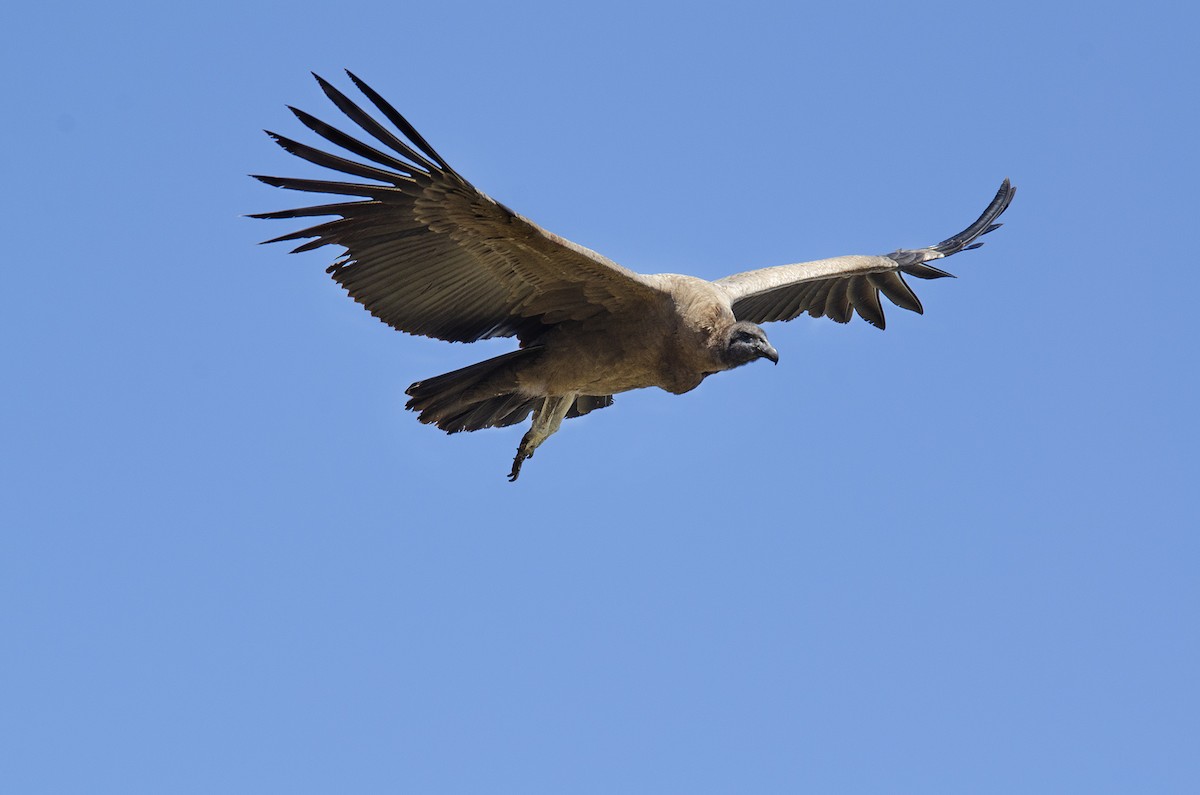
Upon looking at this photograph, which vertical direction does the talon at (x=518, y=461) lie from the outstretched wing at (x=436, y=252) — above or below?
below

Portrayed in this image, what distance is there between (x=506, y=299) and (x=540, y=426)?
0.99 m

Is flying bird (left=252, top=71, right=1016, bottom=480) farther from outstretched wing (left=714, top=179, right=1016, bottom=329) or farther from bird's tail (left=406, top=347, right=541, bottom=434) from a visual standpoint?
outstretched wing (left=714, top=179, right=1016, bottom=329)

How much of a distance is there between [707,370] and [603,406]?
1313 mm

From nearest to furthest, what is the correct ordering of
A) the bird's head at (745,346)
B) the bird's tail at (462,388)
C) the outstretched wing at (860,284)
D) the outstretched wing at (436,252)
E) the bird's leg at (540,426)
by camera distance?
the outstretched wing at (436,252) → the bird's head at (745,346) → the bird's tail at (462,388) → the bird's leg at (540,426) → the outstretched wing at (860,284)

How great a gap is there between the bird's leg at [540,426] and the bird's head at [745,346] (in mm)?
1322

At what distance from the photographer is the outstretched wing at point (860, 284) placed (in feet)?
36.7

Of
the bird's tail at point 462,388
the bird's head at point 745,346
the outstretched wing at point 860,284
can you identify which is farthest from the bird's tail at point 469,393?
the outstretched wing at point 860,284

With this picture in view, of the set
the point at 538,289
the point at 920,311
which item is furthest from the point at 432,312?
the point at 920,311

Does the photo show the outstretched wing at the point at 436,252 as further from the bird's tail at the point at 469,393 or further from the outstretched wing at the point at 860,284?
the outstretched wing at the point at 860,284

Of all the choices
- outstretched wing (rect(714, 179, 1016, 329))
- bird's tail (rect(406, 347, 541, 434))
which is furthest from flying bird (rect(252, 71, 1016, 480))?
outstretched wing (rect(714, 179, 1016, 329))

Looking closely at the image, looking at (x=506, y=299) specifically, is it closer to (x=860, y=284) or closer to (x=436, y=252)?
(x=436, y=252)

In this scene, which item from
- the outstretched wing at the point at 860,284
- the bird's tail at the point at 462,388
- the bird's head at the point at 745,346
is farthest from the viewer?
the outstretched wing at the point at 860,284

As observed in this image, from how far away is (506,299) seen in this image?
935 cm

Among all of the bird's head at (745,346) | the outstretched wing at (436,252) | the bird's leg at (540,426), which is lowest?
the bird's head at (745,346)
